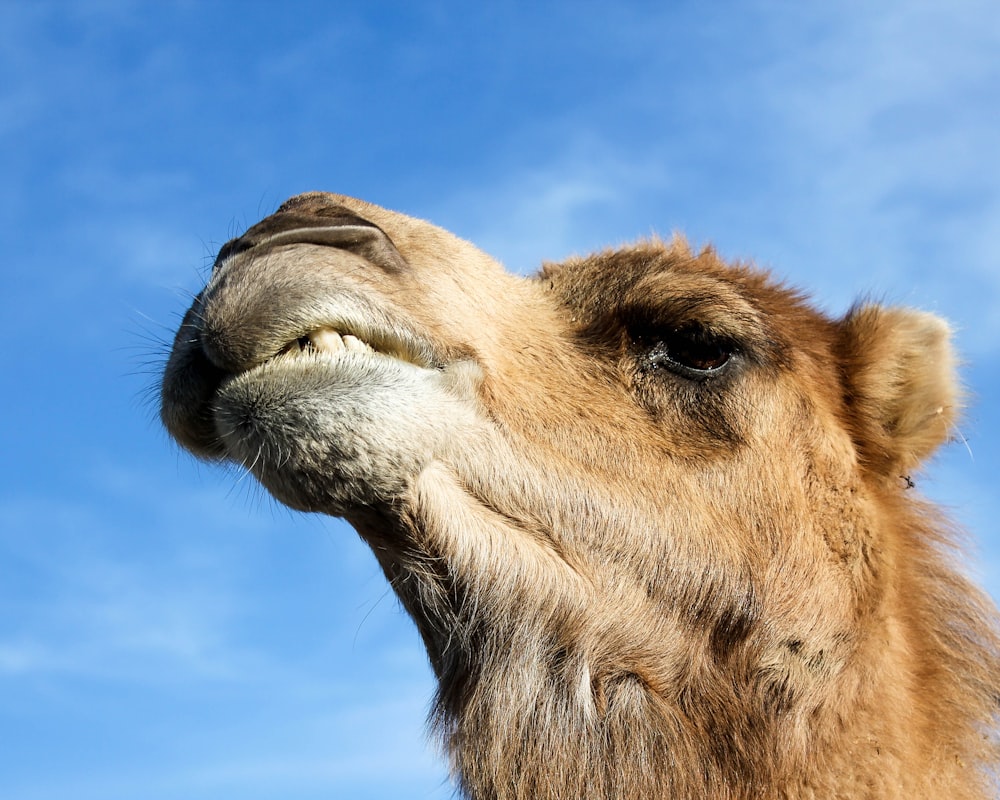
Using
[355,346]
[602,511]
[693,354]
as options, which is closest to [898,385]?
[693,354]

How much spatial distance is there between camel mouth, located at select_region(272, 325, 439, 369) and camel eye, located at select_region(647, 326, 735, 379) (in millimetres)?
974

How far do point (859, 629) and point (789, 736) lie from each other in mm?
488

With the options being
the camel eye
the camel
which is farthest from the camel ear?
the camel eye

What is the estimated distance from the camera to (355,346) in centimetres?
387

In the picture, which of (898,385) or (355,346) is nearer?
(355,346)

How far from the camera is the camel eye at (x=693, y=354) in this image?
4555 millimetres

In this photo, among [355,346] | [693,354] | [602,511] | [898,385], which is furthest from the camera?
[898,385]

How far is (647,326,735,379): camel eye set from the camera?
4.55m

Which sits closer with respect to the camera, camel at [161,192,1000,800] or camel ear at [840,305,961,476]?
camel at [161,192,1000,800]

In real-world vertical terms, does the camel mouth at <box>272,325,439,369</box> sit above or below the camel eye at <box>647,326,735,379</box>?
below

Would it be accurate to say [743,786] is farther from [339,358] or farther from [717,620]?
[339,358]

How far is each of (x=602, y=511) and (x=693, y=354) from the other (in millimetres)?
732

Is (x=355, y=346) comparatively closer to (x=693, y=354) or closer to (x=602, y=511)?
(x=602, y=511)

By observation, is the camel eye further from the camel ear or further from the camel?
the camel ear
